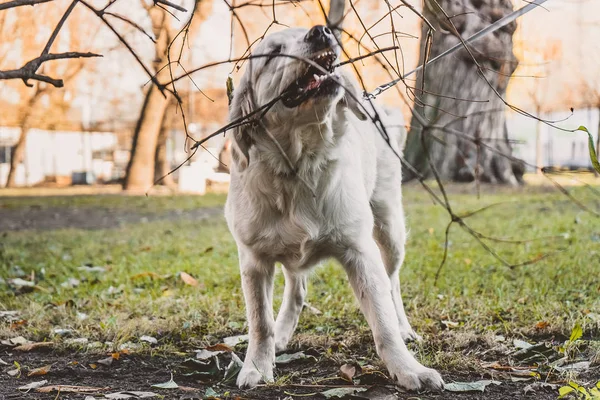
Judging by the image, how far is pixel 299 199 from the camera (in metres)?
3.38

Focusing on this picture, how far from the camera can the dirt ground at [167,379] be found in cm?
306

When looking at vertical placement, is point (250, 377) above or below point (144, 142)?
below

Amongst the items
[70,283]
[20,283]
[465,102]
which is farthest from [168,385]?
[465,102]

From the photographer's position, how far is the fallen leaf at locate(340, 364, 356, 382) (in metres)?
3.28

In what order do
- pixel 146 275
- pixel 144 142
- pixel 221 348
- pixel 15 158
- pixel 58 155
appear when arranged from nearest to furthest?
pixel 221 348 < pixel 146 275 < pixel 144 142 < pixel 15 158 < pixel 58 155

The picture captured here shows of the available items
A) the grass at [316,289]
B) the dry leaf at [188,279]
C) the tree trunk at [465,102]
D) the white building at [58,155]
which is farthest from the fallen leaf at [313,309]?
the white building at [58,155]

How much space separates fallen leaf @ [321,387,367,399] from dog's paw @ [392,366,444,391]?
0.20m

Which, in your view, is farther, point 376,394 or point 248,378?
point 248,378

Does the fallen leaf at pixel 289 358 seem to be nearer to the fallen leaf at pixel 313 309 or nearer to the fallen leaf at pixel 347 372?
the fallen leaf at pixel 347 372

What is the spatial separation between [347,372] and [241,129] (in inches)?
51.3

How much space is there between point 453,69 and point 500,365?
12835mm

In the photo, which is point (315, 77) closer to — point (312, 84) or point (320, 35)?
point (312, 84)

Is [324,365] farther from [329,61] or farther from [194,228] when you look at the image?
[194,228]

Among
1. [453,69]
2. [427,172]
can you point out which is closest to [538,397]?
[427,172]
